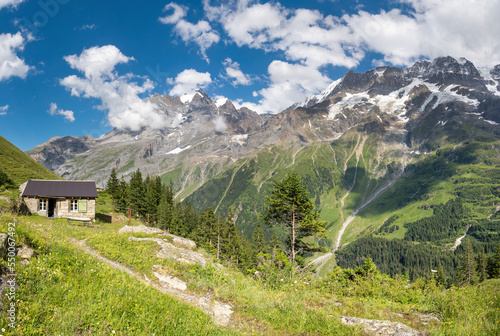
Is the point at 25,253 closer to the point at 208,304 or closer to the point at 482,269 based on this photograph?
the point at 208,304

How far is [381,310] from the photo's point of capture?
10.3 meters

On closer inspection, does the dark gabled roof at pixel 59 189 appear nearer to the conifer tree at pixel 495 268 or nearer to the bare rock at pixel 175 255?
the bare rock at pixel 175 255

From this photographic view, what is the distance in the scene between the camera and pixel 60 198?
41750mm

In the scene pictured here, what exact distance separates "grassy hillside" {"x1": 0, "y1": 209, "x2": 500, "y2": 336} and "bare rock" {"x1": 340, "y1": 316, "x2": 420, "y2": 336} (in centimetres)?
37

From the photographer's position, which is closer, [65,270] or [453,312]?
[65,270]

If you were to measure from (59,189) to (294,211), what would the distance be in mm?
38379

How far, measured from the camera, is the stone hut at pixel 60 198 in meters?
39.6

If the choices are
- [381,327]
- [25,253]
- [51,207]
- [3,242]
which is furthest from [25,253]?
[51,207]

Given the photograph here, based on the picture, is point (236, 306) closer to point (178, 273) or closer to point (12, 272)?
point (178, 273)

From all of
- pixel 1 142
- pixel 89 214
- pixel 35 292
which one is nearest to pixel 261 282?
pixel 35 292

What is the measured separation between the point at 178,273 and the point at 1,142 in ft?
316

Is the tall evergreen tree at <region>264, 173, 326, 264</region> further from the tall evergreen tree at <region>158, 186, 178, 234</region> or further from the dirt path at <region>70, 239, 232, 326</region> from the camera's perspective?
the tall evergreen tree at <region>158, 186, 178, 234</region>

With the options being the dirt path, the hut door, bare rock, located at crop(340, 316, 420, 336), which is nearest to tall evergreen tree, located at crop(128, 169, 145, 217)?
the hut door

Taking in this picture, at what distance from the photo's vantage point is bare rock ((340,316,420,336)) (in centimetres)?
813
